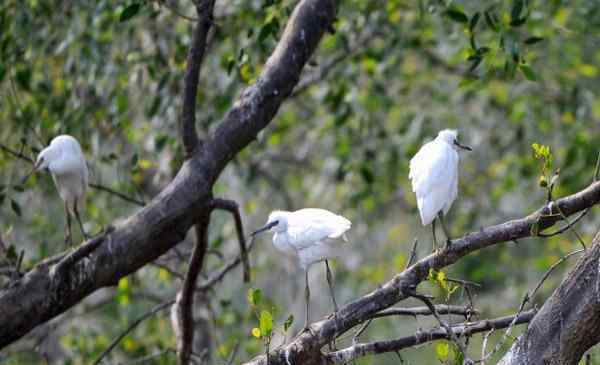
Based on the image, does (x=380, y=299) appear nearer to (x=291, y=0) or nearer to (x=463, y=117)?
(x=291, y=0)

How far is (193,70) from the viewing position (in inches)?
135

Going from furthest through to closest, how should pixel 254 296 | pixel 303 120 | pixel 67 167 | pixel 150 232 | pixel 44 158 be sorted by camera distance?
1. pixel 303 120
2. pixel 67 167
3. pixel 44 158
4. pixel 150 232
5. pixel 254 296

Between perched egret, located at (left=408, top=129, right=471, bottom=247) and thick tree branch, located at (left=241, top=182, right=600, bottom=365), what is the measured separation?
0.42m

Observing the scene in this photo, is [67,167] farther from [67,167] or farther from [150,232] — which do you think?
[150,232]

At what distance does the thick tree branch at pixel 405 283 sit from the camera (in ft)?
9.83

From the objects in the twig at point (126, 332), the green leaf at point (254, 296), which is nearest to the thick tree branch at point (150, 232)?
the twig at point (126, 332)

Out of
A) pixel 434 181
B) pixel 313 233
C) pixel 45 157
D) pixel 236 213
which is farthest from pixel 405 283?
pixel 45 157

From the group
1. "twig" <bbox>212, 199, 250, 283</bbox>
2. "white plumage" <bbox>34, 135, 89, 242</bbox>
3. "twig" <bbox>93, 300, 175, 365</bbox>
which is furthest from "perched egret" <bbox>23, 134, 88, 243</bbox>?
"twig" <bbox>212, 199, 250, 283</bbox>

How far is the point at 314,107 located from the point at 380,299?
4441mm

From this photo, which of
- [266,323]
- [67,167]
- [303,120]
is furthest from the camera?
[303,120]

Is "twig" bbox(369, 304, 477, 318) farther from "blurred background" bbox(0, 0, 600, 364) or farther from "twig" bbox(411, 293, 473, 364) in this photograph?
"blurred background" bbox(0, 0, 600, 364)

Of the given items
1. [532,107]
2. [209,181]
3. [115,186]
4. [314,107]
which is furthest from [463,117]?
[209,181]

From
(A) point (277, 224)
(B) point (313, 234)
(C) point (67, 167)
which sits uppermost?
(C) point (67, 167)

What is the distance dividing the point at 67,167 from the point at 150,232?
4.72ft
